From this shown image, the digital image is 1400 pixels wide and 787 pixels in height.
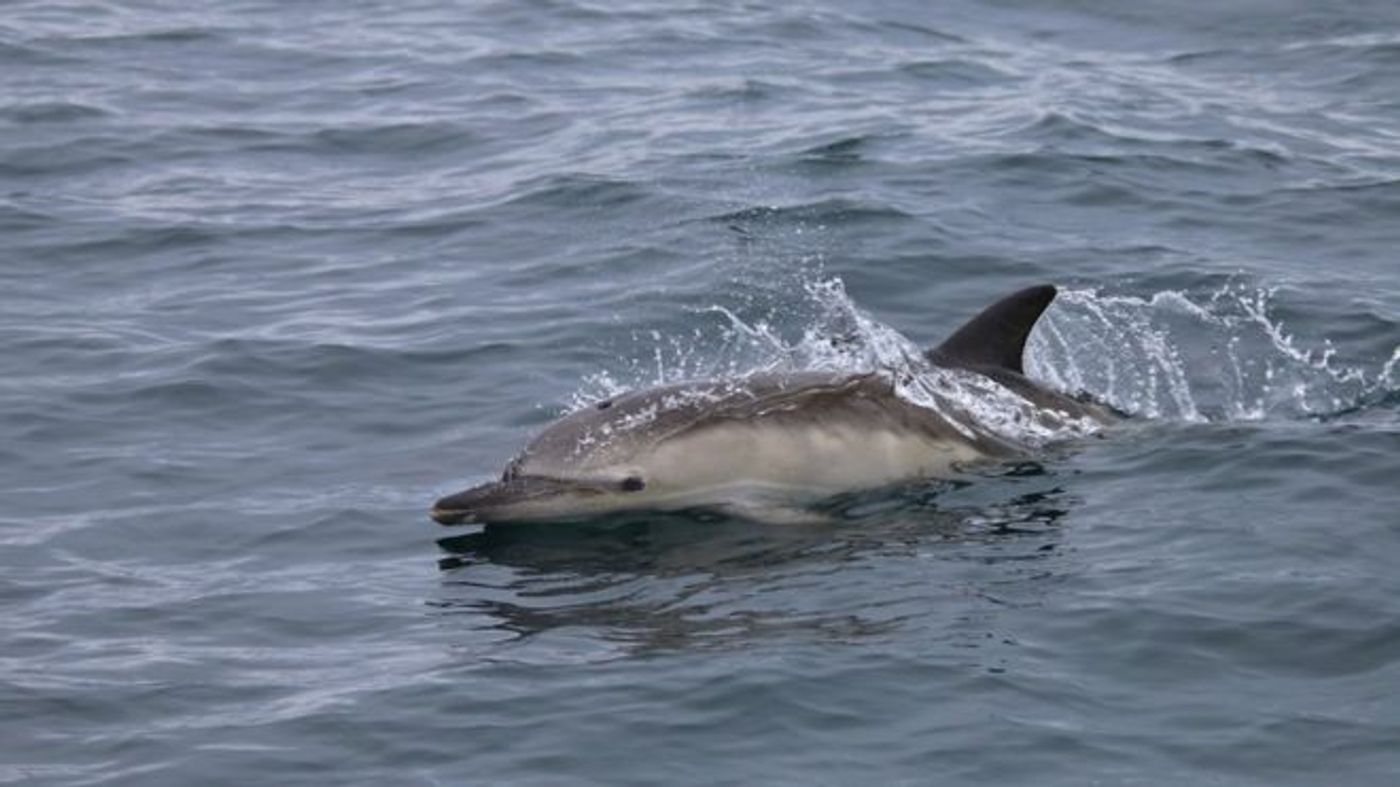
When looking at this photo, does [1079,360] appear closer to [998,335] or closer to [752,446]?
[998,335]

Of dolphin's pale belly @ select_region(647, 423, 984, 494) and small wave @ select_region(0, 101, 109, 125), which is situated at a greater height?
small wave @ select_region(0, 101, 109, 125)

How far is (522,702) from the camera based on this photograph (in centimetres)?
1044

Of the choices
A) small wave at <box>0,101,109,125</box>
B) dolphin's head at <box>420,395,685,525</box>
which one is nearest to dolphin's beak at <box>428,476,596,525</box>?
dolphin's head at <box>420,395,685,525</box>

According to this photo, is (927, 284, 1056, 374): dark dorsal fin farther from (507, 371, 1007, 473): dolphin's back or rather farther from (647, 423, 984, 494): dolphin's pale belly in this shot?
(647, 423, 984, 494): dolphin's pale belly

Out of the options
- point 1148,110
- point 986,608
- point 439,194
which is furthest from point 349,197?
point 986,608

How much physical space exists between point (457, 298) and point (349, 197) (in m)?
2.93

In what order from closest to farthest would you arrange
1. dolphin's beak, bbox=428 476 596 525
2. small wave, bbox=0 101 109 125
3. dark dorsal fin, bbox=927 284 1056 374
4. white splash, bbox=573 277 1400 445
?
dolphin's beak, bbox=428 476 596 525 → dark dorsal fin, bbox=927 284 1056 374 → white splash, bbox=573 277 1400 445 → small wave, bbox=0 101 109 125

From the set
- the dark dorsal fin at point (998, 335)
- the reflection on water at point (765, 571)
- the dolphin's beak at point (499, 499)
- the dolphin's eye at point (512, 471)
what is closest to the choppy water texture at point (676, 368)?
the reflection on water at point (765, 571)

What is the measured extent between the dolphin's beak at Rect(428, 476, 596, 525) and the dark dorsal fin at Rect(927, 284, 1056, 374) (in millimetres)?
2045

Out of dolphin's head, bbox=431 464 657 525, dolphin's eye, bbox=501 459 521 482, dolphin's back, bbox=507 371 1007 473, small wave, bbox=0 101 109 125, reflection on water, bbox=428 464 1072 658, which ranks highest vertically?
small wave, bbox=0 101 109 125

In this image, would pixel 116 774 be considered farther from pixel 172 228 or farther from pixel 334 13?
pixel 334 13

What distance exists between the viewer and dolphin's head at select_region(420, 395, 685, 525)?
1248 centimetres

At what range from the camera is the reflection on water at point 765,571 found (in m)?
11.2

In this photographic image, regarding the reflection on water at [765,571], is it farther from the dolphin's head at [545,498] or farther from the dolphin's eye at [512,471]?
the dolphin's eye at [512,471]
